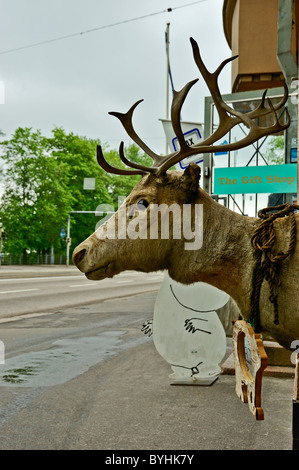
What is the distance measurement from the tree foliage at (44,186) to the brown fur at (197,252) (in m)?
40.0

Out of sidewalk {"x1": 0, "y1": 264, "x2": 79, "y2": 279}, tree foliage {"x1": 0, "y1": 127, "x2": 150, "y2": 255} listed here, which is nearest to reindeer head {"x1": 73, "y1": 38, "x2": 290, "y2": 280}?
sidewalk {"x1": 0, "y1": 264, "x2": 79, "y2": 279}

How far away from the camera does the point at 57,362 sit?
7578 millimetres

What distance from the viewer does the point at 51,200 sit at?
44906 mm

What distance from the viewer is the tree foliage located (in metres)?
44.6

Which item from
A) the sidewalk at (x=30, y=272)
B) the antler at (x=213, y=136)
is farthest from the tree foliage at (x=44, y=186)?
the antler at (x=213, y=136)

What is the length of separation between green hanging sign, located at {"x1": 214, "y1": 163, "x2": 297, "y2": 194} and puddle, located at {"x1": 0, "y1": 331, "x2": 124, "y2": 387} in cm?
319

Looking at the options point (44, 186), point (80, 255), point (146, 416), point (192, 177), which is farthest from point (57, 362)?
point (44, 186)

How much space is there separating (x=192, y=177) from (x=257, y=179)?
430 cm

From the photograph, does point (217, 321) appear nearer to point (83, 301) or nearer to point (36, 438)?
point (36, 438)

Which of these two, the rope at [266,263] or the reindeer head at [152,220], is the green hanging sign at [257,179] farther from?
the rope at [266,263]

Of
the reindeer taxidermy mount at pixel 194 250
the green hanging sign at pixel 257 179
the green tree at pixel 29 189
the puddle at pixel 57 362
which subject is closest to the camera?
the reindeer taxidermy mount at pixel 194 250

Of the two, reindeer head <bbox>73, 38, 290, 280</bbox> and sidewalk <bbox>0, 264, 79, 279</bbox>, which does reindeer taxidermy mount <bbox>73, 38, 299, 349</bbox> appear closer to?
reindeer head <bbox>73, 38, 290, 280</bbox>

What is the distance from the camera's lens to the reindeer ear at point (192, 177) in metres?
2.70

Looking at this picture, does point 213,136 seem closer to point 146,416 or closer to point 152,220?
point 152,220
